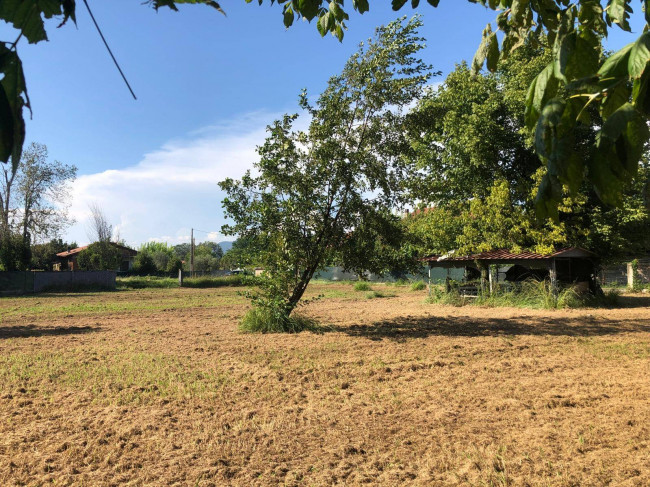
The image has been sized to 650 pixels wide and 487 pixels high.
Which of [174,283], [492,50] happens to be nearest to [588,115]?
[492,50]

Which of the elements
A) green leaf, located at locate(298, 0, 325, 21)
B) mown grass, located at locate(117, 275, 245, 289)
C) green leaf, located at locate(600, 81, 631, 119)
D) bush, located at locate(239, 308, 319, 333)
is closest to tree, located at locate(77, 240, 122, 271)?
mown grass, located at locate(117, 275, 245, 289)

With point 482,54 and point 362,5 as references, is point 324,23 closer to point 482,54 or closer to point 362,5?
point 362,5

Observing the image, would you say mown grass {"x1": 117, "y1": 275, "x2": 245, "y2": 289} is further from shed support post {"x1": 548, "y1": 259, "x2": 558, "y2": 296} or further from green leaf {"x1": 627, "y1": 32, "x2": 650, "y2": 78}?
green leaf {"x1": 627, "y1": 32, "x2": 650, "y2": 78}

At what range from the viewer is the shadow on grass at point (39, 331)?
10805 mm

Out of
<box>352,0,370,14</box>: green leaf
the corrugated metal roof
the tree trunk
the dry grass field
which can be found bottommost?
the dry grass field

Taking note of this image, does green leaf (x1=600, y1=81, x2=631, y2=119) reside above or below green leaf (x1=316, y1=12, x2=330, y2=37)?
below

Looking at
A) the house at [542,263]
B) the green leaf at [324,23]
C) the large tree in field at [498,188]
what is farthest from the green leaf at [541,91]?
the house at [542,263]

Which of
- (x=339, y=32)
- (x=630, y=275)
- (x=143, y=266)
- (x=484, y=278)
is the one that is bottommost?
(x=630, y=275)

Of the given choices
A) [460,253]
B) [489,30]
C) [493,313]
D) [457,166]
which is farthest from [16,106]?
[457,166]

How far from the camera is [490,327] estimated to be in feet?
38.5

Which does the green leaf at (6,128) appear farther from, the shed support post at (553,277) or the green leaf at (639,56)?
the shed support post at (553,277)

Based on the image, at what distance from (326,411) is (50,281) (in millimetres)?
31030

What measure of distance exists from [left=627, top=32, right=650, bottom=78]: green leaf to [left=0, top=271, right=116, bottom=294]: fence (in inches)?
1316

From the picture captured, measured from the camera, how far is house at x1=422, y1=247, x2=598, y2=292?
55.3ft
